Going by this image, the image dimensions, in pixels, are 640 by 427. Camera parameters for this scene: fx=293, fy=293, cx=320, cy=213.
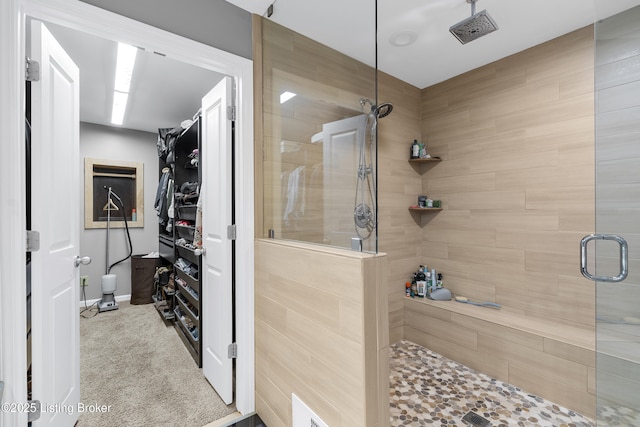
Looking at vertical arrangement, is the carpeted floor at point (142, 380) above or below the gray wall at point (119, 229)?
below

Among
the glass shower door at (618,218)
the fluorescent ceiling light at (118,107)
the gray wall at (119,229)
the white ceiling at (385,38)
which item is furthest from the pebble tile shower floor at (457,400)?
the gray wall at (119,229)

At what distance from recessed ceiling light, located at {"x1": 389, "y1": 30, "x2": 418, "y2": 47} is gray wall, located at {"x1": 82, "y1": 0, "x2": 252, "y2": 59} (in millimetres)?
1057

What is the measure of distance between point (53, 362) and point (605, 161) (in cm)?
277

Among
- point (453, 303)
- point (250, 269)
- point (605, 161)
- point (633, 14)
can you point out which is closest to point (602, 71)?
point (633, 14)

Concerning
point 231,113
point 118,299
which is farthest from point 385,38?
point 118,299

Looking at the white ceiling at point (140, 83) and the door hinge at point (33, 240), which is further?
the white ceiling at point (140, 83)

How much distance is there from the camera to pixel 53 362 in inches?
56.7

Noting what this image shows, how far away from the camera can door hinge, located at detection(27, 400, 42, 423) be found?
4.18 ft

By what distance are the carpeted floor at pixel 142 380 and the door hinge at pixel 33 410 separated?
1.73 ft

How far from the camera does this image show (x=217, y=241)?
1954mm

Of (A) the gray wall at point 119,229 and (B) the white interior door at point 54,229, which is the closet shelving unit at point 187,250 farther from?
(A) the gray wall at point 119,229

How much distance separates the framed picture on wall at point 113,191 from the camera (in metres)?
Result: 3.85

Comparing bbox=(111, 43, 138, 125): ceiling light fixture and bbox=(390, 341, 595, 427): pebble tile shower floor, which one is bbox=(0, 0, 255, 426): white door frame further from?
bbox=(390, 341, 595, 427): pebble tile shower floor

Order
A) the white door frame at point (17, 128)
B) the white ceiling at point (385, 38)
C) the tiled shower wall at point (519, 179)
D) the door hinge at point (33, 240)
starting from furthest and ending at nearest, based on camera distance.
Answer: the tiled shower wall at point (519, 179) → the white ceiling at point (385, 38) → the door hinge at point (33, 240) → the white door frame at point (17, 128)
